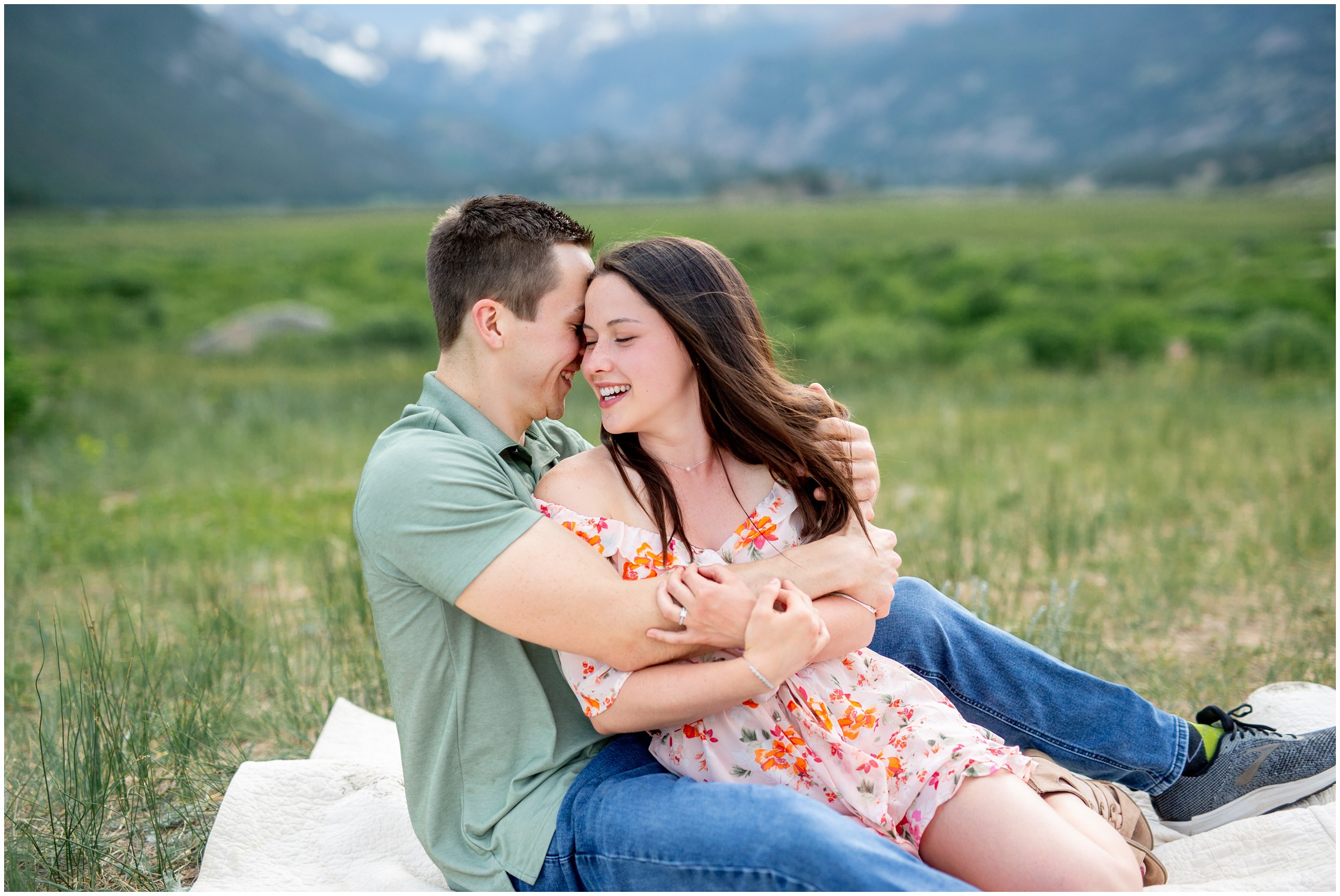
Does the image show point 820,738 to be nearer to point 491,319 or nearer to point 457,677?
point 457,677

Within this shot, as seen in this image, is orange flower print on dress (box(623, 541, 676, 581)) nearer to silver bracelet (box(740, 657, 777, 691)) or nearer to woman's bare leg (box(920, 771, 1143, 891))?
silver bracelet (box(740, 657, 777, 691))

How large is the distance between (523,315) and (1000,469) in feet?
23.3

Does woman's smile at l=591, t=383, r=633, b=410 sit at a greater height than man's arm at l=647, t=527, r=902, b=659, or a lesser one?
greater

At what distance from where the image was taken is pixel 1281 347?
13.9 meters

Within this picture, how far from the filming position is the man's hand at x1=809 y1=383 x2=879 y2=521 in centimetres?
266

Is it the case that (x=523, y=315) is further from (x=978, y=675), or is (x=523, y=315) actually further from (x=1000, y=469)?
(x=1000, y=469)

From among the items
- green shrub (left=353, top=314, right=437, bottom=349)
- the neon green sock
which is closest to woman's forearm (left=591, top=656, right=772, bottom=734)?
the neon green sock

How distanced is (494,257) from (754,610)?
114 cm

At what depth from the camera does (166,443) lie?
11.0 metres

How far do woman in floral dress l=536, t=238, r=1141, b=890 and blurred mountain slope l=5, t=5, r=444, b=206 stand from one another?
436 ft

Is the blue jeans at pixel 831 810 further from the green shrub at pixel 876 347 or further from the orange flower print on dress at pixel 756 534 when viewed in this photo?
the green shrub at pixel 876 347

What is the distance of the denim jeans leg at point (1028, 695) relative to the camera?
9.23 ft

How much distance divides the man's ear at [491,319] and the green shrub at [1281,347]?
13971 millimetres

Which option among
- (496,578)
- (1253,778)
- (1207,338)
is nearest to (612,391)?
(496,578)
